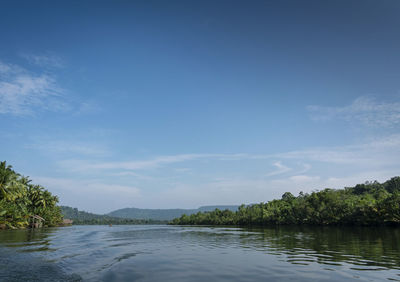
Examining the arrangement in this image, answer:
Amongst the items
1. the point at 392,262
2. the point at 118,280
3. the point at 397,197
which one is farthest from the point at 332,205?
the point at 118,280

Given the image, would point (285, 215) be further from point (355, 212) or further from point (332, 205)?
point (355, 212)

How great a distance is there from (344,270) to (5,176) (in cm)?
6845

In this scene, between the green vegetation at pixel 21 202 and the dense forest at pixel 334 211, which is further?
the dense forest at pixel 334 211

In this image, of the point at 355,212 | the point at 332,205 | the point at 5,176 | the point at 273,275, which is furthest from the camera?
the point at 332,205

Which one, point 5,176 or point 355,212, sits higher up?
point 5,176

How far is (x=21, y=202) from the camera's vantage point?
274 feet

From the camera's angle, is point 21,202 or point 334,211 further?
point 334,211

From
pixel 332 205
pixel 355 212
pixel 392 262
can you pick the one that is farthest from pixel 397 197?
pixel 392 262

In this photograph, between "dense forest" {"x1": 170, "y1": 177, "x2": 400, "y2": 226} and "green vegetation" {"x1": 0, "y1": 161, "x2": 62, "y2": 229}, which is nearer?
"green vegetation" {"x1": 0, "y1": 161, "x2": 62, "y2": 229}

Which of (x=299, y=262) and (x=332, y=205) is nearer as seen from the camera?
(x=299, y=262)

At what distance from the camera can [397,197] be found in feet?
227

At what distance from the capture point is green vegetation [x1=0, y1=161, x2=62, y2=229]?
59688mm

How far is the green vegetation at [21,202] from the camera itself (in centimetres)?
5969

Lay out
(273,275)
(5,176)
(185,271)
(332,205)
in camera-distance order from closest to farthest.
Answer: (273,275), (185,271), (5,176), (332,205)
